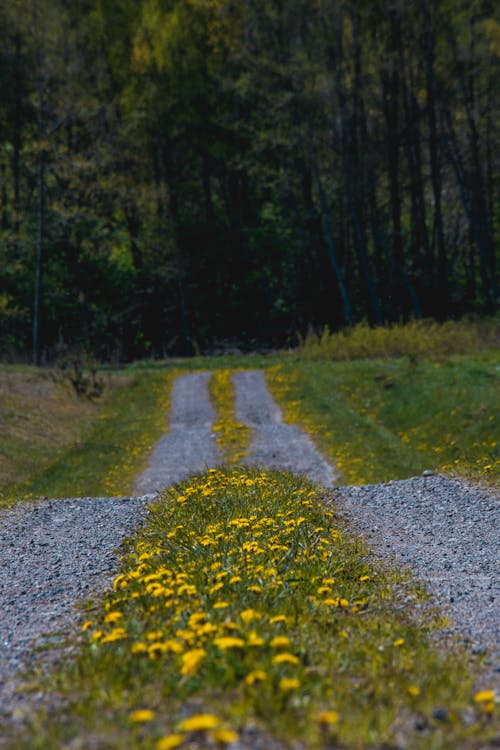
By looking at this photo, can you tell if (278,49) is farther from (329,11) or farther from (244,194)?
(244,194)

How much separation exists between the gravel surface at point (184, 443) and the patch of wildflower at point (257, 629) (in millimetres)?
6123

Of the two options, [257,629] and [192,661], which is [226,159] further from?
[192,661]

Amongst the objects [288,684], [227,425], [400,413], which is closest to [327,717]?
[288,684]

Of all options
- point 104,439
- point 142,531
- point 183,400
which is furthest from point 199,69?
point 142,531

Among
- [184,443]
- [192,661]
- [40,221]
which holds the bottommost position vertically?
[184,443]

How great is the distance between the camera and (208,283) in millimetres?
45906

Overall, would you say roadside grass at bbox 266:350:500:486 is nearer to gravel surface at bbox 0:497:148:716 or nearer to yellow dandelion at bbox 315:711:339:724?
Result: gravel surface at bbox 0:497:148:716

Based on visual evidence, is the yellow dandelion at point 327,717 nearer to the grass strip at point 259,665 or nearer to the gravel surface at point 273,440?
the grass strip at point 259,665

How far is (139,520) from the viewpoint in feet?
30.9

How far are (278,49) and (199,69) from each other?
17.5 ft

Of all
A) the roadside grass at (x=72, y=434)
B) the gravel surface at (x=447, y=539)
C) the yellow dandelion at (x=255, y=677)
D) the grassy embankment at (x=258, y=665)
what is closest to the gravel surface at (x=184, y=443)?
the roadside grass at (x=72, y=434)

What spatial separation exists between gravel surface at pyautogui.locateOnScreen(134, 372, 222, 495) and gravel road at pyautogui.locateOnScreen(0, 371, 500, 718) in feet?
0.37

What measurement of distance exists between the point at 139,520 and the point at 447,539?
3.66 meters

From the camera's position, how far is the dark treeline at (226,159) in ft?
120
